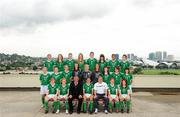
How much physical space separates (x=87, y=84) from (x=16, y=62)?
28.4 ft

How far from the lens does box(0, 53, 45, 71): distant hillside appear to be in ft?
60.2

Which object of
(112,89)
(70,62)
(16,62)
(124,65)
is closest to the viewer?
(112,89)

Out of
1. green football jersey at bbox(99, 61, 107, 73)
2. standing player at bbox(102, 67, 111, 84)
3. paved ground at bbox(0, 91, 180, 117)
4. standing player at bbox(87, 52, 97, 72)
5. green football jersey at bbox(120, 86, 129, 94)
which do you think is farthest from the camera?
standing player at bbox(87, 52, 97, 72)

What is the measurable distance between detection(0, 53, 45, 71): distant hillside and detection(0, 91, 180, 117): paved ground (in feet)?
7.27

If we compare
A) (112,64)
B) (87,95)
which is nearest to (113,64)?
(112,64)

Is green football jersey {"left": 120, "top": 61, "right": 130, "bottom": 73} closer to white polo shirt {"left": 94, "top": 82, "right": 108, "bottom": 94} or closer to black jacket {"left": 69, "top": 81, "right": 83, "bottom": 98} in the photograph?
white polo shirt {"left": 94, "top": 82, "right": 108, "bottom": 94}

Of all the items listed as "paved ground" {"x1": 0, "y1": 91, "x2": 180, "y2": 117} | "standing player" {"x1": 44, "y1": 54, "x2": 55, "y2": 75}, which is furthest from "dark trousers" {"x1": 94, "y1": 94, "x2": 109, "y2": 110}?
"standing player" {"x1": 44, "y1": 54, "x2": 55, "y2": 75}

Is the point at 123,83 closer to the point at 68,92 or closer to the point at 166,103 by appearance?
the point at 68,92

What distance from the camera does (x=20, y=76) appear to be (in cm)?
1734

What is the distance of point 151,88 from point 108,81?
6390 millimetres

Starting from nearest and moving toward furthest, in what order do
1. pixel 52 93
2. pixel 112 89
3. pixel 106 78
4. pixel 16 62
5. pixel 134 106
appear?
pixel 52 93, pixel 112 89, pixel 106 78, pixel 134 106, pixel 16 62

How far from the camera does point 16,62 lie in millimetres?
19094

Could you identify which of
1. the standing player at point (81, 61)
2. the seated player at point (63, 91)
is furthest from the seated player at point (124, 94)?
the seated player at point (63, 91)

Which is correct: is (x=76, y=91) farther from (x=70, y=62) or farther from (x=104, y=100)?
(x=70, y=62)
